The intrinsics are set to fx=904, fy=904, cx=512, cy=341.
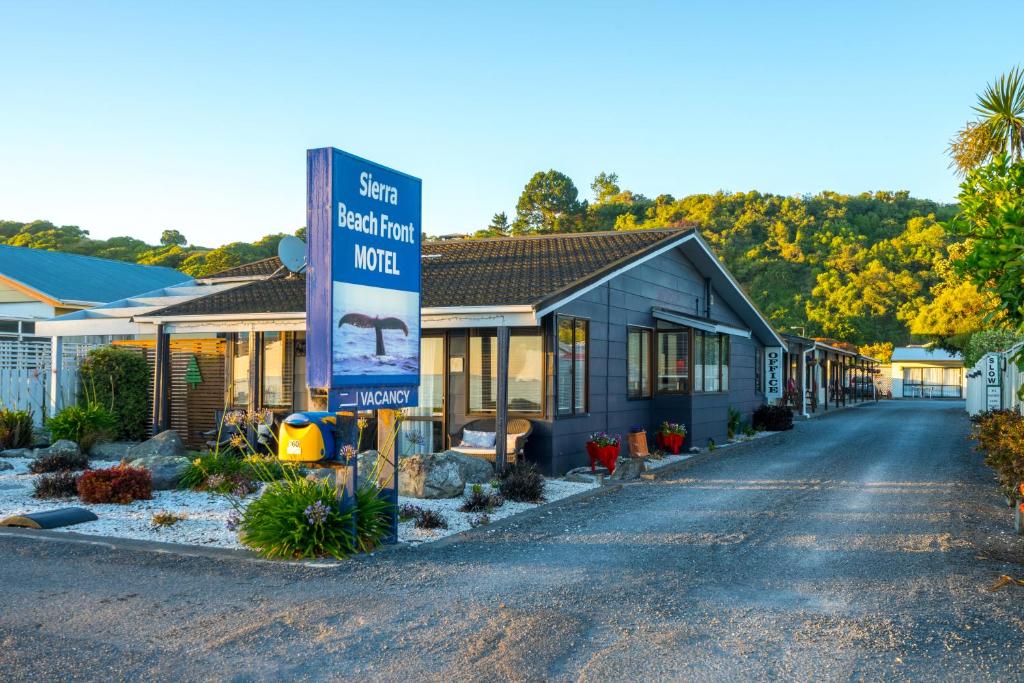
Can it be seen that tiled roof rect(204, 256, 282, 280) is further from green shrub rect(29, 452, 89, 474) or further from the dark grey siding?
the dark grey siding

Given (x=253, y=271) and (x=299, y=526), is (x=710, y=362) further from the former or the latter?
(x=299, y=526)

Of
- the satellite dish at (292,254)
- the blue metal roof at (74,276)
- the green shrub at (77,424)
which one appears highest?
the blue metal roof at (74,276)

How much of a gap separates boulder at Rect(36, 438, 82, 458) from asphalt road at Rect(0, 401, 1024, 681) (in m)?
5.37

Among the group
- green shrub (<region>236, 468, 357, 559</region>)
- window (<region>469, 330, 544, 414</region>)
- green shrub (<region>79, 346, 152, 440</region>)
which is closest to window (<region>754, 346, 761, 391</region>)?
window (<region>469, 330, 544, 414</region>)

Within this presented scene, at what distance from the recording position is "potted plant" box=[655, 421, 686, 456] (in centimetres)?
1630

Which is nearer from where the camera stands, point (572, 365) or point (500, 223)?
point (572, 365)

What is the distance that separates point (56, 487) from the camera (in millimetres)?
10328

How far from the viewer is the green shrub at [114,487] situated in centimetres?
1001

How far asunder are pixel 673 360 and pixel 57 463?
Answer: 408 inches

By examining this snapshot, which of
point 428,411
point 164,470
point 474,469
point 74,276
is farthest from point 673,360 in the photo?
point 74,276

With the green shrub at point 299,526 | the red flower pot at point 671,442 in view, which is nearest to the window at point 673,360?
the red flower pot at point 671,442

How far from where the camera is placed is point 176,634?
17.8 ft

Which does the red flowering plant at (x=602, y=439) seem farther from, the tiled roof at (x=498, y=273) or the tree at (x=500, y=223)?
the tree at (x=500, y=223)

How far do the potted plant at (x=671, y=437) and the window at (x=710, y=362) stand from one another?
0.95m
